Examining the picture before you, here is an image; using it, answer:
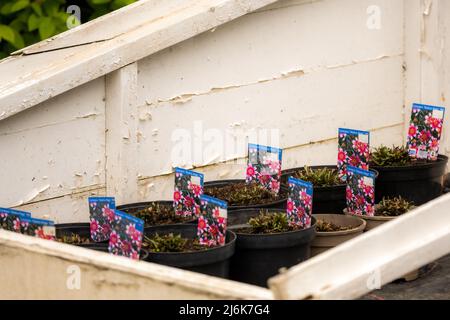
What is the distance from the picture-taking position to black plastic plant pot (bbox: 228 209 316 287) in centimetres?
339

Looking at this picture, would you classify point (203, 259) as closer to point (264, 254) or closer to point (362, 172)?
point (264, 254)

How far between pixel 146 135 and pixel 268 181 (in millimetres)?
482

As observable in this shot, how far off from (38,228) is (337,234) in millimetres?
1032

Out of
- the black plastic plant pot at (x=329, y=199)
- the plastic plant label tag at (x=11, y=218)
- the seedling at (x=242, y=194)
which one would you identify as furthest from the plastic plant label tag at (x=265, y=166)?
the plastic plant label tag at (x=11, y=218)

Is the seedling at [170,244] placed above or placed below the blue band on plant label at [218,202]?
below

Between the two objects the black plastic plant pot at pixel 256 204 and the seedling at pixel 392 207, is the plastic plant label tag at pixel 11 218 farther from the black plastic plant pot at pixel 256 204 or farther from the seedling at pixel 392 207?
the seedling at pixel 392 207

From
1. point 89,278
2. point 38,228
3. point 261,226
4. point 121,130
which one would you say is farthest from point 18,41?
point 89,278

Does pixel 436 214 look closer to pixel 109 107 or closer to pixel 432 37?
pixel 109 107

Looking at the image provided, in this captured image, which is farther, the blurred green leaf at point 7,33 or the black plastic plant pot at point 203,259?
the blurred green leaf at point 7,33

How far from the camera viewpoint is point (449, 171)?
15.8 ft

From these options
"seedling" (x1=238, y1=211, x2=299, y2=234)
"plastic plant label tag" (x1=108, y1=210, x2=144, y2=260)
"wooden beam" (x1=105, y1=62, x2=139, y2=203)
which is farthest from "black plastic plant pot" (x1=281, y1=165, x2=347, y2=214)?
"plastic plant label tag" (x1=108, y1=210, x2=144, y2=260)

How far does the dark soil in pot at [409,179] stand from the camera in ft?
13.6

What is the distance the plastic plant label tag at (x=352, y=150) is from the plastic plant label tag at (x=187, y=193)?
70 cm

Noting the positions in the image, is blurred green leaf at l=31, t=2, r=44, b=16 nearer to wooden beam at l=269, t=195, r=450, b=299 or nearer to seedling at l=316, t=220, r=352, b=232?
seedling at l=316, t=220, r=352, b=232
